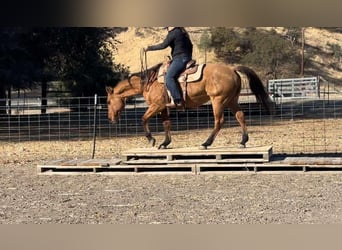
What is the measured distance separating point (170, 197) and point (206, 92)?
314 centimetres

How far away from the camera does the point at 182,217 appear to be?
21.2 ft

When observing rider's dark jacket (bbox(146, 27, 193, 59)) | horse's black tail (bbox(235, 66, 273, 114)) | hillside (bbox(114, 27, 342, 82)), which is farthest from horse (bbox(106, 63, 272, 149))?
hillside (bbox(114, 27, 342, 82))

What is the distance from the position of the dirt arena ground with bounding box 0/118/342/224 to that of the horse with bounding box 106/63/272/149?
52.8 inches

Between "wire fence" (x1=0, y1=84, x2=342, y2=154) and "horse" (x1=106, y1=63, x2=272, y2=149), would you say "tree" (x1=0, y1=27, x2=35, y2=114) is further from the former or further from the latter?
"horse" (x1=106, y1=63, x2=272, y2=149)

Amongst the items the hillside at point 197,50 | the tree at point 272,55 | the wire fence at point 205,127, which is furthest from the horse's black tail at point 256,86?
the hillside at point 197,50

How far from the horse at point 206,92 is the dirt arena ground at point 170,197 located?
4.40 ft

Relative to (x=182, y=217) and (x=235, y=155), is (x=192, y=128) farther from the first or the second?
(x=182, y=217)

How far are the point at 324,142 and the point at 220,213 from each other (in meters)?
7.96

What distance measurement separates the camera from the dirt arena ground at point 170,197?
21.2 ft

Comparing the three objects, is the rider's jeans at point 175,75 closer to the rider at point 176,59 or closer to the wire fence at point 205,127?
the rider at point 176,59

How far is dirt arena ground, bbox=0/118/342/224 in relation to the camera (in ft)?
21.2

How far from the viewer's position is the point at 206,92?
10664mm

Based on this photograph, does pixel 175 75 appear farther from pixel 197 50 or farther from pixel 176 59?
pixel 197 50
